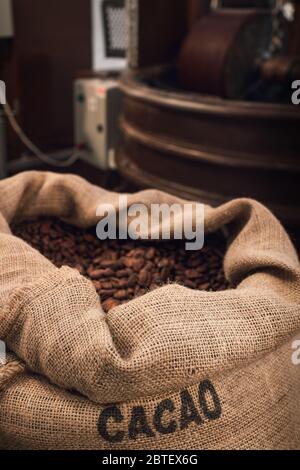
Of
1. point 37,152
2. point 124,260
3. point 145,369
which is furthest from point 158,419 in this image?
point 37,152

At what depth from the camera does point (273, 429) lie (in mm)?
946

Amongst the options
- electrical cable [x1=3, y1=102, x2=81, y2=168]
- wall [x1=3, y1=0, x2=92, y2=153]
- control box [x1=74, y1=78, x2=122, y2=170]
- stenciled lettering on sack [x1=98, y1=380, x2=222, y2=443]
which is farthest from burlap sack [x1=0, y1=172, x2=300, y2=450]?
wall [x1=3, y1=0, x2=92, y2=153]

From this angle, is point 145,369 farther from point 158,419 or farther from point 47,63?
point 47,63

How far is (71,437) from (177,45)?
3250 mm

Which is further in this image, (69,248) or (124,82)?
(124,82)

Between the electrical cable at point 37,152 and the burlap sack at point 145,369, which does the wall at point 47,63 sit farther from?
the burlap sack at point 145,369

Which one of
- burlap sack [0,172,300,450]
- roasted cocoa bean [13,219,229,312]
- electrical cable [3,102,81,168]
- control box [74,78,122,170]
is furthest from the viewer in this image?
electrical cable [3,102,81,168]

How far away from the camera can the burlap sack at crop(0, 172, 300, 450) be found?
0.83m

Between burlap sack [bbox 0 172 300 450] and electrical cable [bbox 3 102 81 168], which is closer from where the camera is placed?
burlap sack [bbox 0 172 300 450]

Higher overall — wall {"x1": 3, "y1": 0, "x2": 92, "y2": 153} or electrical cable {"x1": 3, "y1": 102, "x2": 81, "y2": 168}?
wall {"x1": 3, "y1": 0, "x2": 92, "y2": 153}

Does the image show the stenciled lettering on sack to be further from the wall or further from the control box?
the wall

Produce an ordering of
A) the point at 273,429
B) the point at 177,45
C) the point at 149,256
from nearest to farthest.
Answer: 1. the point at 273,429
2. the point at 149,256
3. the point at 177,45

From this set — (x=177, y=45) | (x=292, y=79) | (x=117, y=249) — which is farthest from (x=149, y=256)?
(x=177, y=45)

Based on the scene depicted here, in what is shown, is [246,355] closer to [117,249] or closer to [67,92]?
[117,249]
